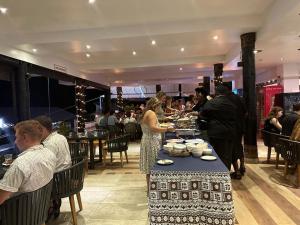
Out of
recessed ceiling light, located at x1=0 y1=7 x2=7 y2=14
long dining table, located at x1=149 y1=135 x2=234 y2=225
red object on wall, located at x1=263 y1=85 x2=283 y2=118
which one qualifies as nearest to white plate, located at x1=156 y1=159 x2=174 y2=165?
long dining table, located at x1=149 y1=135 x2=234 y2=225

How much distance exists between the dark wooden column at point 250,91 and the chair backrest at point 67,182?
4.47 metres

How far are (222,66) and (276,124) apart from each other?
513cm

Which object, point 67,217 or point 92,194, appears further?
point 92,194

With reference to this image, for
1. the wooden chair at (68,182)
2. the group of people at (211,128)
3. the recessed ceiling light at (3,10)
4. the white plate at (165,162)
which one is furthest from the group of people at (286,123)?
the recessed ceiling light at (3,10)

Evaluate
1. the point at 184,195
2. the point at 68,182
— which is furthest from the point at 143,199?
the point at 184,195

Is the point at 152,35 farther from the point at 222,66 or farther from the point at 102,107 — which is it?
the point at 102,107

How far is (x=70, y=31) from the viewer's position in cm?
641

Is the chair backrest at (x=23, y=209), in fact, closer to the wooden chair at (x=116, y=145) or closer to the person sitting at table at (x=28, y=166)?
the person sitting at table at (x=28, y=166)

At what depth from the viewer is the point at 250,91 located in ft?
20.7

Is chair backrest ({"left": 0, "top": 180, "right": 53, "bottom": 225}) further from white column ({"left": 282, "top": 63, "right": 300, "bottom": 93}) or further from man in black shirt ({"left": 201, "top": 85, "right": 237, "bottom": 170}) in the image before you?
white column ({"left": 282, "top": 63, "right": 300, "bottom": 93})

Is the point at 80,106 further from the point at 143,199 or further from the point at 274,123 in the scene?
the point at 143,199

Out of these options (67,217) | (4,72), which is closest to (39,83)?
(4,72)

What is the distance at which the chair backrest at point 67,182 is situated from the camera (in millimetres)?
3023

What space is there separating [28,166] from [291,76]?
10.7m
